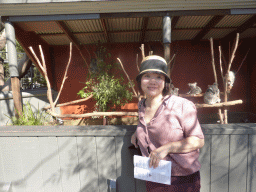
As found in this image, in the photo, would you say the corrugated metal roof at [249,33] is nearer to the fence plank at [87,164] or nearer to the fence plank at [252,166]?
the fence plank at [252,166]

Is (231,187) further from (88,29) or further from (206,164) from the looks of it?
(88,29)

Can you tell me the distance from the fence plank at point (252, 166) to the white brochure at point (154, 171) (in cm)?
112

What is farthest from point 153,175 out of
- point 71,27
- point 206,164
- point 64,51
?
point 64,51

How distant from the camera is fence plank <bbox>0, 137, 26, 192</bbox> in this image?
1.88 metres

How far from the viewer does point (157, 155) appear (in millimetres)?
1081

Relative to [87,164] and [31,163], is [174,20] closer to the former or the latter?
[87,164]

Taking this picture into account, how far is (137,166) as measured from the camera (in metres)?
1.25

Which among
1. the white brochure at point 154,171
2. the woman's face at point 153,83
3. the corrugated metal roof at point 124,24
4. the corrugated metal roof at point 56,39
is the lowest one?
the white brochure at point 154,171

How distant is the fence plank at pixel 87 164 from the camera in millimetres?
1776

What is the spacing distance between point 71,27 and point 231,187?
429 cm

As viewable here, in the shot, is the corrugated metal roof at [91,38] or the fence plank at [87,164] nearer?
the fence plank at [87,164]

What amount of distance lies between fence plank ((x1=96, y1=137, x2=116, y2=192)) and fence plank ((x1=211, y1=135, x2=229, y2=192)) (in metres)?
1.07

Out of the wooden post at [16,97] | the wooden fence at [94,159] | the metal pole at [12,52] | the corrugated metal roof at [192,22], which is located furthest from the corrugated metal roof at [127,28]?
the wooden fence at [94,159]

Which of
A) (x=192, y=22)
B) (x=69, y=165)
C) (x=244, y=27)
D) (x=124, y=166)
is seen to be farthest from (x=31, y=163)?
(x=244, y=27)
